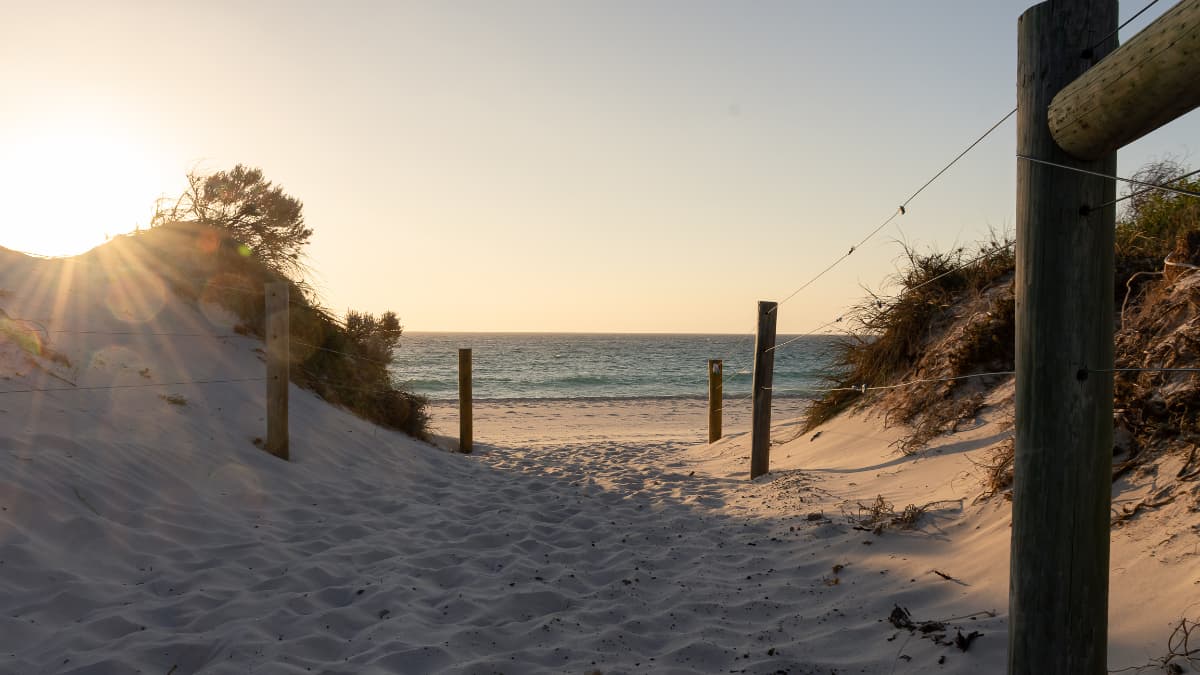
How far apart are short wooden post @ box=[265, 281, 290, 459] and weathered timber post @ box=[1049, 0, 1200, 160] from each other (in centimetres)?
648

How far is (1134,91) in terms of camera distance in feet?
6.29

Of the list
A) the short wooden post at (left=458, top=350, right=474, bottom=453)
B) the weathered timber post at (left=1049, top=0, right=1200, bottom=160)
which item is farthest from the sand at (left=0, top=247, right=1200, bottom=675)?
the short wooden post at (left=458, top=350, right=474, bottom=453)

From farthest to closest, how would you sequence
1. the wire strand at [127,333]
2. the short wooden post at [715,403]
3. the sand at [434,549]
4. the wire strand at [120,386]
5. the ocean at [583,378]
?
the ocean at [583,378], the short wooden post at [715,403], the wire strand at [127,333], the wire strand at [120,386], the sand at [434,549]

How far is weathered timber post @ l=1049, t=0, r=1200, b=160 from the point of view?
175cm

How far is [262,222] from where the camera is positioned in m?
10.6

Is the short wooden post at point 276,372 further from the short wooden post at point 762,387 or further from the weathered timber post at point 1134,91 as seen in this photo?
the weathered timber post at point 1134,91

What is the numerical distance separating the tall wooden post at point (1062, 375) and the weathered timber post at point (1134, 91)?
13cm

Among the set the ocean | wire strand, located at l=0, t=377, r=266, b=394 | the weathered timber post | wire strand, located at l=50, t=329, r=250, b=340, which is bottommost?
the ocean

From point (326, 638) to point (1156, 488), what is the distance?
4290 millimetres

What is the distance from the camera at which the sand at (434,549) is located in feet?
10.6

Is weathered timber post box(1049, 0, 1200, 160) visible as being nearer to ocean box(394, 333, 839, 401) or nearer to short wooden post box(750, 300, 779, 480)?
short wooden post box(750, 300, 779, 480)

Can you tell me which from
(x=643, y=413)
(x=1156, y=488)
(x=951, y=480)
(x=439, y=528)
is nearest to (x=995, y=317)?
(x=951, y=480)

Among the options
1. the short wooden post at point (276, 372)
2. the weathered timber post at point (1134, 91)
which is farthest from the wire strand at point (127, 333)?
the weathered timber post at point (1134, 91)

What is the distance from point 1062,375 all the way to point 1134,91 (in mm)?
884
